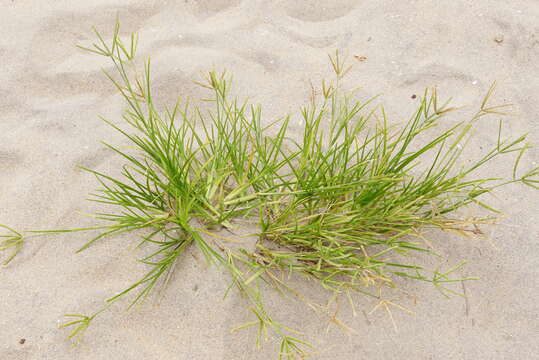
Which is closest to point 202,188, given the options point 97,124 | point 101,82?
point 97,124

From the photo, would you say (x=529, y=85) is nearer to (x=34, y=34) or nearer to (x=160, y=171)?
(x=160, y=171)

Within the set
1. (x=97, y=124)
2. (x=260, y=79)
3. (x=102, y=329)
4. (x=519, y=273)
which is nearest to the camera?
(x=102, y=329)

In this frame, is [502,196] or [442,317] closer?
[442,317]

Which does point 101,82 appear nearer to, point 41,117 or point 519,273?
point 41,117

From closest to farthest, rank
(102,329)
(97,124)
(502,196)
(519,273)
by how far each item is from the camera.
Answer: (102,329) → (519,273) → (502,196) → (97,124)

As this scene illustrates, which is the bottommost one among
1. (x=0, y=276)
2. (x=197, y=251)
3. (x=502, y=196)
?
(x=502, y=196)

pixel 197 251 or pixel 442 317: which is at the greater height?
pixel 197 251
